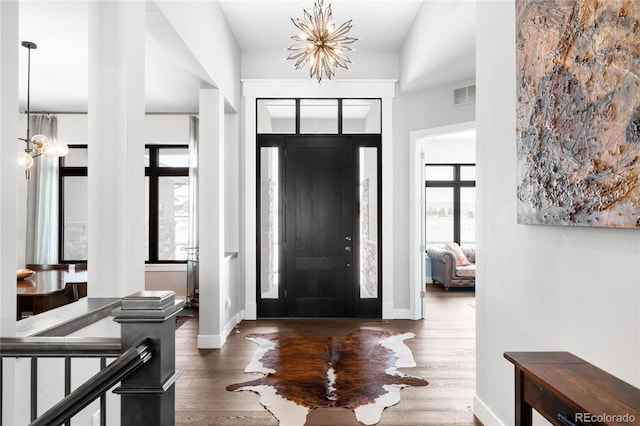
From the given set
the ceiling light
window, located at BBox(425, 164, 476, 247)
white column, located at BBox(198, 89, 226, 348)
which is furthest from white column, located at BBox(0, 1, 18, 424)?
window, located at BBox(425, 164, 476, 247)

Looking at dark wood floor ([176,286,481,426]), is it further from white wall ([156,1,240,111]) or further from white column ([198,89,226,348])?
white wall ([156,1,240,111])

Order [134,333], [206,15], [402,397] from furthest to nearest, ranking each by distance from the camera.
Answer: [206,15] < [402,397] < [134,333]

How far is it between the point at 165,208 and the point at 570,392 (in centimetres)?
660

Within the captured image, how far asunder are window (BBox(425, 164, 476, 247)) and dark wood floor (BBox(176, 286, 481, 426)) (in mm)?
3187

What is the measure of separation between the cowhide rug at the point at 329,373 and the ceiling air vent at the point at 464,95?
277 centimetres

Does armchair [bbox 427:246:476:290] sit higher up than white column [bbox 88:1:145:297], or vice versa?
white column [bbox 88:1:145:297]

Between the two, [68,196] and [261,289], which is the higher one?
[68,196]

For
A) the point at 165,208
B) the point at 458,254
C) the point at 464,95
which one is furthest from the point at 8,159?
the point at 458,254

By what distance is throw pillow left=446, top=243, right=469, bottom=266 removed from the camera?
7527 millimetres

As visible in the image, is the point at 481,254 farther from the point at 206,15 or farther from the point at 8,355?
the point at 206,15

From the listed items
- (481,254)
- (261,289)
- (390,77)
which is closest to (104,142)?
(481,254)

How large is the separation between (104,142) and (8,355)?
119cm

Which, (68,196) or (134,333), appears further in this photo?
(68,196)

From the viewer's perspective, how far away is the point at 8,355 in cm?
134
